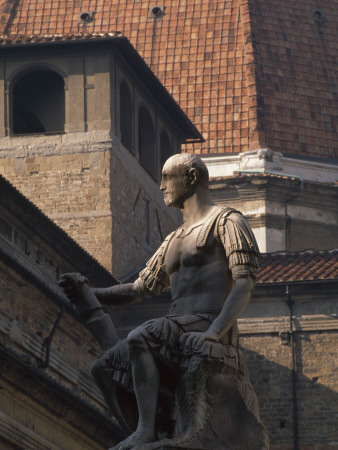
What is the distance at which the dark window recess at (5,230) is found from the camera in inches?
1195

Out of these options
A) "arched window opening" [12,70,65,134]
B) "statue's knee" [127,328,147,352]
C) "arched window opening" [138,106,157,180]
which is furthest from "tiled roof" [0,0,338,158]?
"statue's knee" [127,328,147,352]

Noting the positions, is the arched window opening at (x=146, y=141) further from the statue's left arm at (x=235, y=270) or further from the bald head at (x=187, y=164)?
the statue's left arm at (x=235, y=270)

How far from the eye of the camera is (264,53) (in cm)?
5016

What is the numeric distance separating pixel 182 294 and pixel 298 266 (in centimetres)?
2714

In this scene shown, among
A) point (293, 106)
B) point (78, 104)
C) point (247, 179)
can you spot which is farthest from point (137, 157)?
point (293, 106)

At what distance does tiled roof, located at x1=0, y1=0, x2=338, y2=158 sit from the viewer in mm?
49219

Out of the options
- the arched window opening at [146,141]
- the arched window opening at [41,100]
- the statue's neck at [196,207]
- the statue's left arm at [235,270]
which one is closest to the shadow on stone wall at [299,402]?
the arched window opening at [146,141]

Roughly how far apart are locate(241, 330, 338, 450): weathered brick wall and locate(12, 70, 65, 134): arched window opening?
6.25 m

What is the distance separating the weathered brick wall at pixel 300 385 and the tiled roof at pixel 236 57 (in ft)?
43.5

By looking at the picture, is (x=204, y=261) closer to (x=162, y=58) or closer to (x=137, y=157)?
(x=137, y=157)

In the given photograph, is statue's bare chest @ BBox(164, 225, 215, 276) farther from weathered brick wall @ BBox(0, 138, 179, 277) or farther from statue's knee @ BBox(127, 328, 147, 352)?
weathered brick wall @ BBox(0, 138, 179, 277)

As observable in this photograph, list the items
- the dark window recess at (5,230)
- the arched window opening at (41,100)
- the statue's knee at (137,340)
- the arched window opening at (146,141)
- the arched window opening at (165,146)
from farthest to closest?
1. the arched window opening at (165,146)
2. the arched window opening at (146,141)
3. the arched window opening at (41,100)
4. the dark window recess at (5,230)
5. the statue's knee at (137,340)

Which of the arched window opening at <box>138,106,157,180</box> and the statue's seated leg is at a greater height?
the arched window opening at <box>138,106,157,180</box>

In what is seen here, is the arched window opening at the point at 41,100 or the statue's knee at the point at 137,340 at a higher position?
the arched window opening at the point at 41,100
